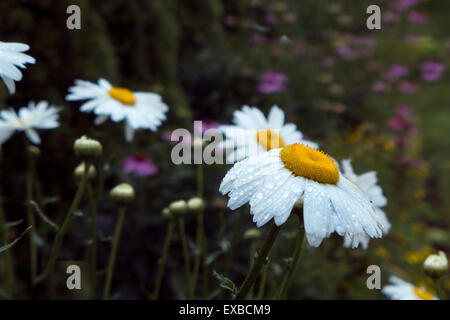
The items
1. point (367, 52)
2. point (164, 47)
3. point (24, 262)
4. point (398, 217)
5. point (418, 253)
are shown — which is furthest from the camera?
point (367, 52)

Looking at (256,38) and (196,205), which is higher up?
(256,38)

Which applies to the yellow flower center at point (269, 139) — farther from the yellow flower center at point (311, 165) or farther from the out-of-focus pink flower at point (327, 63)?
the out-of-focus pink flower at point (327, 63)

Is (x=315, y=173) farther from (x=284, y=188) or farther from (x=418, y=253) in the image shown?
(x=418, y=253)

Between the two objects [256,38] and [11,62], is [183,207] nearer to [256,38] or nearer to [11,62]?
[11,62]

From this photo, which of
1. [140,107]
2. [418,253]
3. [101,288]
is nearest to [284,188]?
[140,107]

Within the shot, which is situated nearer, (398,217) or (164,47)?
(164,47)

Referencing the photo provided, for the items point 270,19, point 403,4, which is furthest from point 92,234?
point 403,4

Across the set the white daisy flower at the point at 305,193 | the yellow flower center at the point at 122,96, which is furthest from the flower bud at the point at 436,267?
the yellow flower center at the point at 122,96
